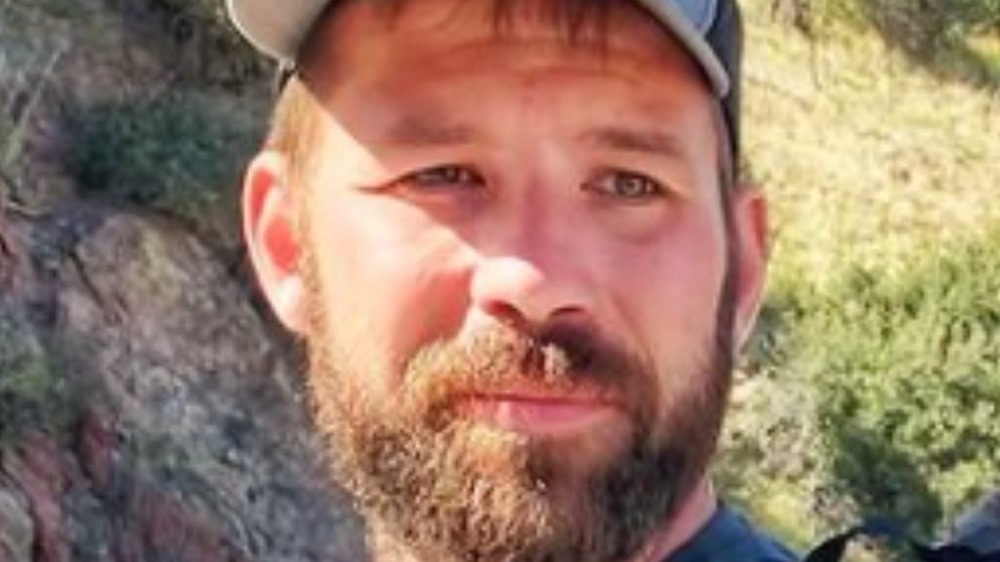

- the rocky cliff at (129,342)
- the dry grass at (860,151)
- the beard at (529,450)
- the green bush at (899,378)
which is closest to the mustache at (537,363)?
the beard at (529,450)

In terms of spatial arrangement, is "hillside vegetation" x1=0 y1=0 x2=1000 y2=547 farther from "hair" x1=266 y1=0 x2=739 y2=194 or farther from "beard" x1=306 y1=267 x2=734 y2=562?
"beard" x1=306 y1=267 x2=734 y2=562

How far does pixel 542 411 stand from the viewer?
1.14m

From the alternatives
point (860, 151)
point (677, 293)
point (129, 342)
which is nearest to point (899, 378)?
point (860, 151)

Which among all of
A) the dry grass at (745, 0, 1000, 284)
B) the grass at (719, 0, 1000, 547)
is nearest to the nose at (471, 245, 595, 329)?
the grass at (719, 0, 1000, 547)

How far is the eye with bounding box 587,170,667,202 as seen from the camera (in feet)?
3.83

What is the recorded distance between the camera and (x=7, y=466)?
5980 mm

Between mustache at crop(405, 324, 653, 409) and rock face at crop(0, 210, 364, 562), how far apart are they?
4.69 metres

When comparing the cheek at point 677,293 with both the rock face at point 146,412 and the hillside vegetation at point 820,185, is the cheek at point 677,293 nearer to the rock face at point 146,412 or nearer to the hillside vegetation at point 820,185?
the hillside vegetation at point 820,185

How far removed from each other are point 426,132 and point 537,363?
15 cm

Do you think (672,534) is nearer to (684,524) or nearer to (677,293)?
(684,524)

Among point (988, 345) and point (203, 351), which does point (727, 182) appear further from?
point (988, 345)

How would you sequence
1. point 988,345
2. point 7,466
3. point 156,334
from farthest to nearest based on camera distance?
point 988,345, point 156,334, point 7,466

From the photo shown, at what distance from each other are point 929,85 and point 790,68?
98 centimetres

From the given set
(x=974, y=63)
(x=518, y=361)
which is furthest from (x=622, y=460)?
(x=974, y=63)
